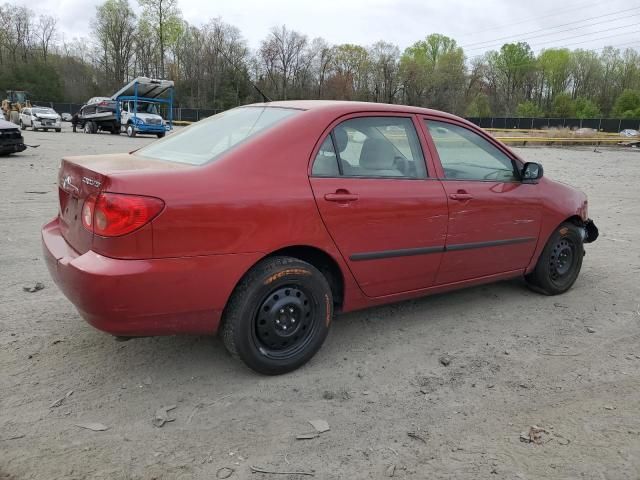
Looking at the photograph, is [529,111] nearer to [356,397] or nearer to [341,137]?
[341,137]

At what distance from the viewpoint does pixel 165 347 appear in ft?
11.7

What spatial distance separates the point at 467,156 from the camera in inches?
166

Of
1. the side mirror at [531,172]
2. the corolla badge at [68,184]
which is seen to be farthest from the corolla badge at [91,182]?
the side mirror at [531,172]

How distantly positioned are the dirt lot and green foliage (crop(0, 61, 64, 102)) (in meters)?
71.4

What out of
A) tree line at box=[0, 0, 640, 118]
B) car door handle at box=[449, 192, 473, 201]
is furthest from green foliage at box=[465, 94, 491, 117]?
car door handle at box=[449, 192, 473, 201]

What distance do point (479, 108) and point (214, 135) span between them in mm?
77587

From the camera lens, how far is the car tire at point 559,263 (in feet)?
15.6

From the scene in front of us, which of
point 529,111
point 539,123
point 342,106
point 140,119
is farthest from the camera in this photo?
point 529,111

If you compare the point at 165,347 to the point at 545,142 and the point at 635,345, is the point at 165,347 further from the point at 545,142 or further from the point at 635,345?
the point at 545,142

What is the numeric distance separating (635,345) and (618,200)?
8.41 meters

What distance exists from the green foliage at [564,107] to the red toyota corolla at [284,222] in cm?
8010

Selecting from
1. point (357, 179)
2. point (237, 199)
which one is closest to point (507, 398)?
point (357, 179)

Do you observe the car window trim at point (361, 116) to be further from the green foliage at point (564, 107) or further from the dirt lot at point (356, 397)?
the green foliage at point (564, 107)

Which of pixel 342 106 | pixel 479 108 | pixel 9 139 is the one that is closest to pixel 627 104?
pixel 479 108
